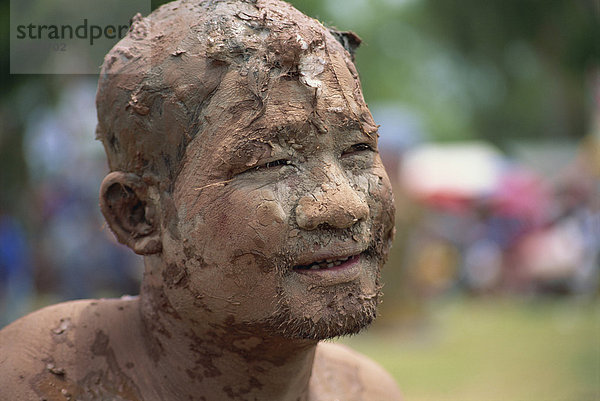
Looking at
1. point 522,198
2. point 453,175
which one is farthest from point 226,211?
point 453,175

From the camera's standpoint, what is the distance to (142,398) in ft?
6.89

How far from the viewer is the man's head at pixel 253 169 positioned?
183 centimetres

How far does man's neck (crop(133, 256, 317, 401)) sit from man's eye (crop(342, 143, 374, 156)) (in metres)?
0.54

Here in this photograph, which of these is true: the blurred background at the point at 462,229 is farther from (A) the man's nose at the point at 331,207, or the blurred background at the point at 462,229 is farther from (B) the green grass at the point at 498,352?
(A) the man's nose at the point at 331,207

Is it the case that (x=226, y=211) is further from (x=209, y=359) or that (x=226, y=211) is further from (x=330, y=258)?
(x=209, y=359)

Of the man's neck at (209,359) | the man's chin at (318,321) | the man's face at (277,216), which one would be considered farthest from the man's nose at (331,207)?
the man's neck at (209,359)

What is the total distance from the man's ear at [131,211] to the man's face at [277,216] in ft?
0.40

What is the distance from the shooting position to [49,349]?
2146 mm

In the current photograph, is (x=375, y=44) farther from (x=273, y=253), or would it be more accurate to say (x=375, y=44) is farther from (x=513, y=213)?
(x=273, y=253)

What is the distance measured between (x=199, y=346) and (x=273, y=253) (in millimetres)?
436

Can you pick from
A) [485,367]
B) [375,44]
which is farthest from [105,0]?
[375,44]

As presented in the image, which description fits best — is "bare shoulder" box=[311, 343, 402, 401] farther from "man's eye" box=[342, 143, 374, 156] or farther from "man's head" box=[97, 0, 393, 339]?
"man's eye" box=[342, 143, 374, 156]

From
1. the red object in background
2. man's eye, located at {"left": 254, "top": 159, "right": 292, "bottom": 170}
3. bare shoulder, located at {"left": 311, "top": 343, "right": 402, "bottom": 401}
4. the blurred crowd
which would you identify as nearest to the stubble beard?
man's eye, located at {"left": 254, "top": 159, "right": 292, "bottom": 170}

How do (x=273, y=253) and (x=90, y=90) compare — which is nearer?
(x=273, y=253)
